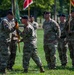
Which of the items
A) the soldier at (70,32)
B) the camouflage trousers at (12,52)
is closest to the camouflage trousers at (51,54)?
the soldier at (70,32)

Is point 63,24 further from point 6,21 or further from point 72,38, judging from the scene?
point 6,21

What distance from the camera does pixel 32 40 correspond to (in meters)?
13.4

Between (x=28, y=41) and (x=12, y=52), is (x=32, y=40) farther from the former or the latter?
→ (x=12, y=52)

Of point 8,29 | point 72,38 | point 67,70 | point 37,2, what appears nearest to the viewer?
point 8,29

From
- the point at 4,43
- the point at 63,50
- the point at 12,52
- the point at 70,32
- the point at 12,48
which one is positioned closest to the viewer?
the point at 4,43

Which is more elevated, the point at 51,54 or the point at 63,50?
the point at 51,54

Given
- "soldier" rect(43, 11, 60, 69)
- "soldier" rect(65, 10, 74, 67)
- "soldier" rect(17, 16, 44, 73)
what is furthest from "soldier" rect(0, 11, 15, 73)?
"soldier" rect(65, 10, 74, 67)

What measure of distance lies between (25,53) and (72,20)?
2722 millimetres

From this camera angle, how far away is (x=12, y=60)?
14.7 metres

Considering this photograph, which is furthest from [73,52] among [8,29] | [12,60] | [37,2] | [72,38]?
[37,2]

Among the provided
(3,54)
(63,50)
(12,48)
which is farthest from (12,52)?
(63,50)

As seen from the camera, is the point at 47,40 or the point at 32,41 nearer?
the point at 32,41

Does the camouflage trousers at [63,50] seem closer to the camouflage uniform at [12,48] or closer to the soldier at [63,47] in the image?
the soldier at [63,47]

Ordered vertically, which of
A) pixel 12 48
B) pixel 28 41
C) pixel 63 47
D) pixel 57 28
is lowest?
pixel 63 47
